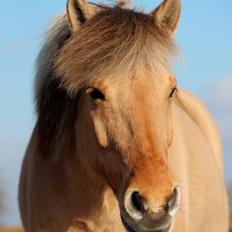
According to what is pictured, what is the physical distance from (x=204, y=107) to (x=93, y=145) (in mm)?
3077

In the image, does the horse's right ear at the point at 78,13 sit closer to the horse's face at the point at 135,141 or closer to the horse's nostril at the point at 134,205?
the horse's face at the point at 135,141

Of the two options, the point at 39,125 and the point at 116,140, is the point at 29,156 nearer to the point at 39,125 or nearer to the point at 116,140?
the point at 39,125

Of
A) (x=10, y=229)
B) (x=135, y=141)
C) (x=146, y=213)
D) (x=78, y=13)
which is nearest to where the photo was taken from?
(x=146, y=213)

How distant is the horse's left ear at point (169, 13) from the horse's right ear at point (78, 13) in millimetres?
473

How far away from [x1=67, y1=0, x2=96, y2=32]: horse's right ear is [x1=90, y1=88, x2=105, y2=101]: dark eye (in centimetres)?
59

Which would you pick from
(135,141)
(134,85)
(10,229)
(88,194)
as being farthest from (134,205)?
(10,229)

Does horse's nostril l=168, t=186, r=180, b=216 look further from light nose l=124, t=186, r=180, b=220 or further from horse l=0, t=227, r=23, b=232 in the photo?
horse l=0, t=227, r=23, b=232

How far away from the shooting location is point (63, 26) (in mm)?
5930

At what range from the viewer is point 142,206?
4500 mm

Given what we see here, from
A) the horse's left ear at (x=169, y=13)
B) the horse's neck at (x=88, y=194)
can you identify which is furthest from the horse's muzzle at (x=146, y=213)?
the horse's left ear at (x=169, y=13)

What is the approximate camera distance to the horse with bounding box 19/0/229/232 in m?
4.70

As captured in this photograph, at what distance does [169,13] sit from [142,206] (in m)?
1.65

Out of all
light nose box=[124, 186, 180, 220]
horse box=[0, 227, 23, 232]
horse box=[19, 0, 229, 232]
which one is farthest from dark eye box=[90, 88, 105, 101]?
horse box=[0, 227, 23, 232]

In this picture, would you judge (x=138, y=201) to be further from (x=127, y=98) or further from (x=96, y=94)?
(x=96, y=94)
